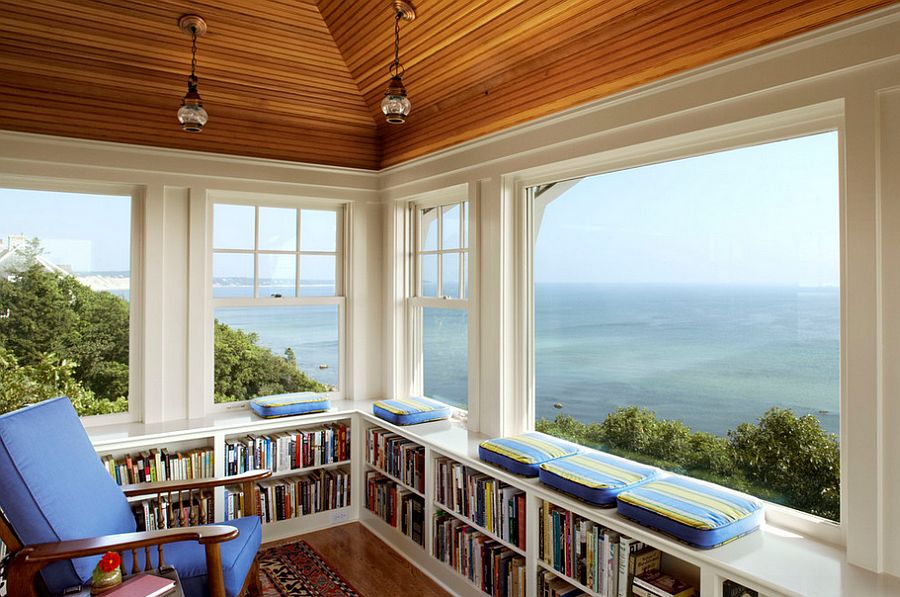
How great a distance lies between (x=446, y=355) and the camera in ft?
A: 13.1

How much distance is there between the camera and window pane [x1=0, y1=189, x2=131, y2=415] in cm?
343

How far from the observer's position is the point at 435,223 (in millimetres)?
4105

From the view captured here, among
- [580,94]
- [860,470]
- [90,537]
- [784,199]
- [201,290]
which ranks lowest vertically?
A: [90,537]

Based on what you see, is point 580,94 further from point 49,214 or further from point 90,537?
point 49,214

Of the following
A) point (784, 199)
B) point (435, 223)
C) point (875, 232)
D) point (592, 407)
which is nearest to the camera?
point (875, 232)

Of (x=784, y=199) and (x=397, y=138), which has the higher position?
(x=397, y=138)

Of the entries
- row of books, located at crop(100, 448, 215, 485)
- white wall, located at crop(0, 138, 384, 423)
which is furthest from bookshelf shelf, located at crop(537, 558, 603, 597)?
white wall, located at crop(0, 138, 384, 423)

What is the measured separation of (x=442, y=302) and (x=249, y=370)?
1.46m

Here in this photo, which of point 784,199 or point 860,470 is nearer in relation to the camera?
point 860,470

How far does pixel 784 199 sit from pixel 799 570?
1.28 m

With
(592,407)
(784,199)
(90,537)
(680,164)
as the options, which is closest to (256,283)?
(90,537)

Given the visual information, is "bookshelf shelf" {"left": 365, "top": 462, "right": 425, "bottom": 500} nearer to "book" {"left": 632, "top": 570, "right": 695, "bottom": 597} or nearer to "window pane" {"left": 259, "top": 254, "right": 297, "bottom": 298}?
"window pane" {"left": 259, "top": 254, "right": 297, "bottom": 298}

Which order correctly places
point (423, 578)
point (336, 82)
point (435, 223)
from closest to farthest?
point (423, 578)
point (336, 82)
point (435, 223)

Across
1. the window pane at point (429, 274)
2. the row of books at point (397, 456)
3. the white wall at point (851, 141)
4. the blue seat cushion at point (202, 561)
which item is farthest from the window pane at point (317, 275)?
the white wall at point (851, 141)
